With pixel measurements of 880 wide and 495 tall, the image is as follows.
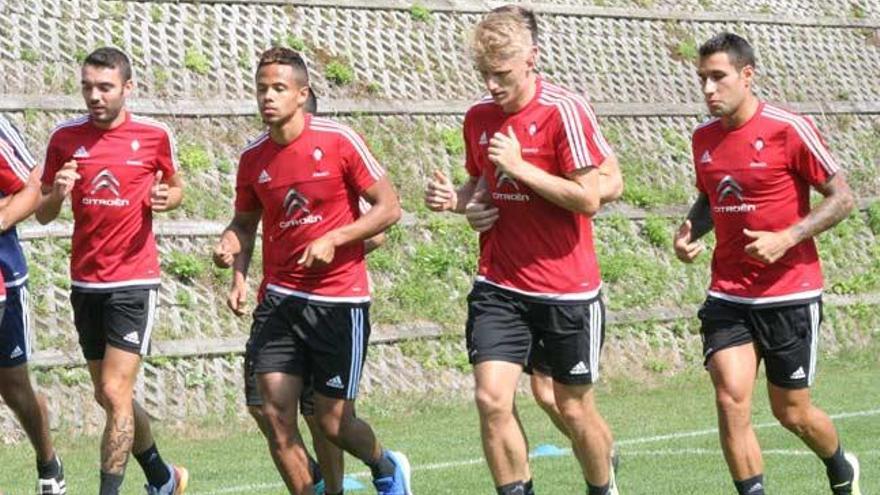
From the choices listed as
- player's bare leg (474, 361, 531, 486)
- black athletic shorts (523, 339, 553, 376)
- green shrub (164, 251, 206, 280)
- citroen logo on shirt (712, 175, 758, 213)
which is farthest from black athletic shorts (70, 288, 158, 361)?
green shrub (164, 251, 206, 280)

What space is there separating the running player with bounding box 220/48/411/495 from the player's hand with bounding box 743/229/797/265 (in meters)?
1.90

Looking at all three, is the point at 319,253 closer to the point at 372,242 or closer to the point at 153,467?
the point at 372,242

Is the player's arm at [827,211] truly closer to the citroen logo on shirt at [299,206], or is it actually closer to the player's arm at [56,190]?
the citroen logo on shirt at [299,206]

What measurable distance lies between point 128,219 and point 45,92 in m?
7.44

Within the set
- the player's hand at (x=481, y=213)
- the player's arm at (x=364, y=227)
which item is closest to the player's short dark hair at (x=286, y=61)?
the player's arm at (x=364, y=227)

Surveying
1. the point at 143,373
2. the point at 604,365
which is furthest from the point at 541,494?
the point at 604,365

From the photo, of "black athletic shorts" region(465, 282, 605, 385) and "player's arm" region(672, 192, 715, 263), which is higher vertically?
"player's arm" region(672, 192, 715, 263)

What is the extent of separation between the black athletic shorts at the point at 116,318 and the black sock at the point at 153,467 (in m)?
0.66

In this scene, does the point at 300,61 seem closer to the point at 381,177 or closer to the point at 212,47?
the point at 381,177

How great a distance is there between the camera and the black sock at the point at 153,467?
11.2 meters

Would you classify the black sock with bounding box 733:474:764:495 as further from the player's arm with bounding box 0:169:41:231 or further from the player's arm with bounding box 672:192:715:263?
the player's arm with bounding box 0:169:41:231

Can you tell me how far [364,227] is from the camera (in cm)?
951

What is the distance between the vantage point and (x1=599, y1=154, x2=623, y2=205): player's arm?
30.3 ft

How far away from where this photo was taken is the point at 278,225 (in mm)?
9734
